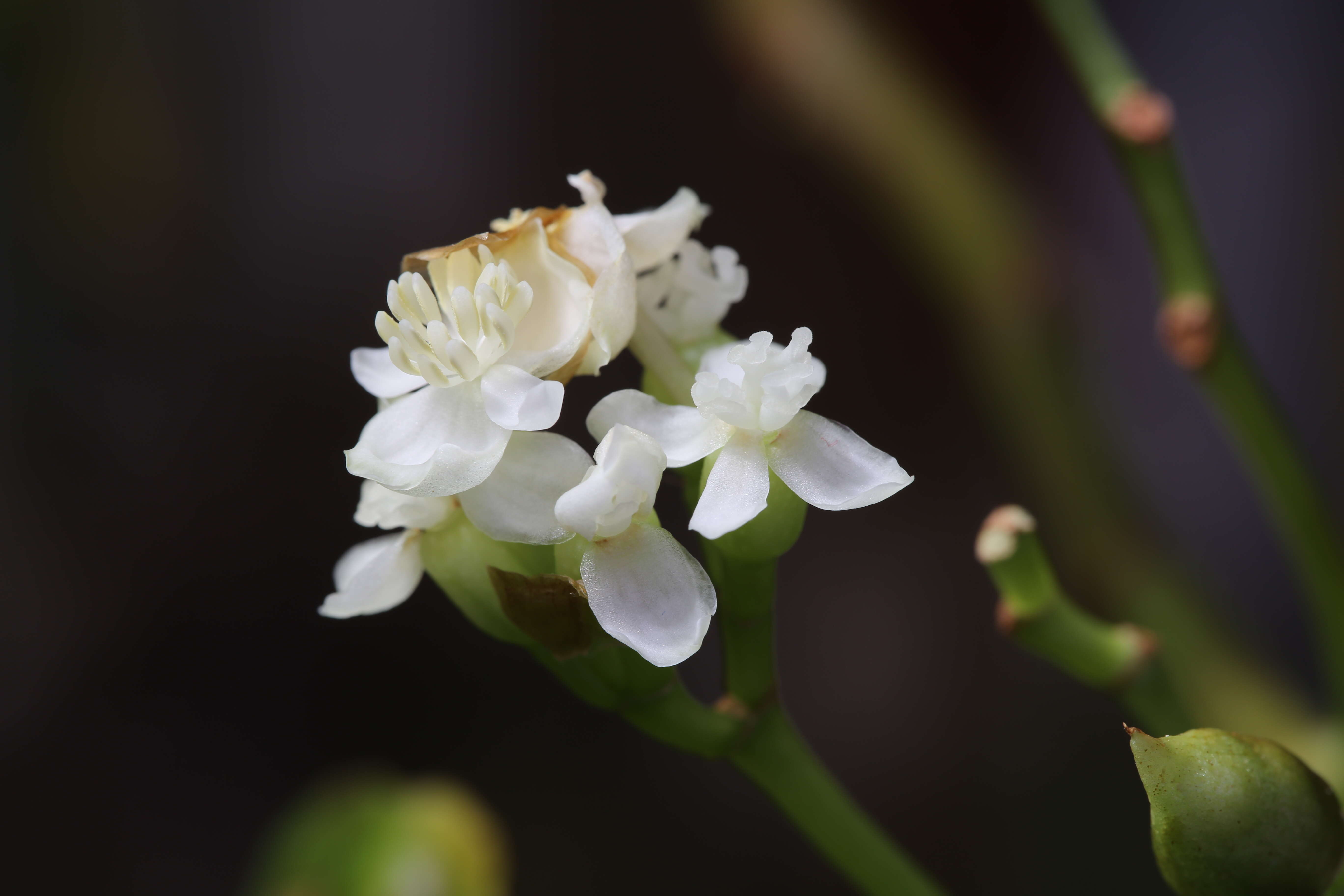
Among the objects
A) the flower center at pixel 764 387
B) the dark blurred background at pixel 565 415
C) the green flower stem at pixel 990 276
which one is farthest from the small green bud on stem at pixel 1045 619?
the dark blurred background at pixel 565 415

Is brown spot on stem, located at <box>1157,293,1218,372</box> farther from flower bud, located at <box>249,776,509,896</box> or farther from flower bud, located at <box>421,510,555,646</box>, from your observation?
flower bud, located at <box>249,776,509,896</box>

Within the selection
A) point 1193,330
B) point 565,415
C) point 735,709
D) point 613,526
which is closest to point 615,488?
point 613,526

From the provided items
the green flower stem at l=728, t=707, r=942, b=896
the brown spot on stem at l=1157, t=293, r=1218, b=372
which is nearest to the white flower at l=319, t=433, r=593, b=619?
the green flower stem at l=728, t=707, r=942, b=896

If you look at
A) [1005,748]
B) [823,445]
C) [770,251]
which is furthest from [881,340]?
[823,445]

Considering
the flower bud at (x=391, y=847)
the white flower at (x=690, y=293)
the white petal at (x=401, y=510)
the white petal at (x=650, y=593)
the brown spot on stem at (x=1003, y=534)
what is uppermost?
the white flower at (x=690, y=293)

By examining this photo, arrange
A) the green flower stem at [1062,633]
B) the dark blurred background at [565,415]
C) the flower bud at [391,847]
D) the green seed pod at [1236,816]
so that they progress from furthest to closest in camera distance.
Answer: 1. the dark blurred background at [565,415]
2. the flower bud at [391,847]
3. the green flower stem at [1062,633]
4. the green seed pod at [1236,816]

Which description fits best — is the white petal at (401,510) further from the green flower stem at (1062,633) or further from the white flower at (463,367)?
the green flower stem at (1062,633)
